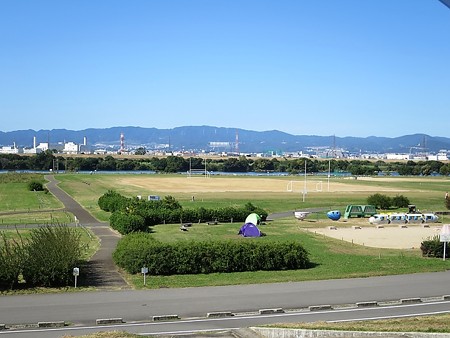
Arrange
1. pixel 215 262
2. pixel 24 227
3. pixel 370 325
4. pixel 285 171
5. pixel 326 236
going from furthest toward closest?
pixel 285 171
pixel 24 227
pixel 326 236
pixel 215 262
pixel 370 325

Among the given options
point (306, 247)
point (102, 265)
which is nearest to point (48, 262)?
point (102, 265)

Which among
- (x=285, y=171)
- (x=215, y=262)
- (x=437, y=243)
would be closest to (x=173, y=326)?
(x=215, y=262)

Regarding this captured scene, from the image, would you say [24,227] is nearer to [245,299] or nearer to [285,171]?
[245,299]

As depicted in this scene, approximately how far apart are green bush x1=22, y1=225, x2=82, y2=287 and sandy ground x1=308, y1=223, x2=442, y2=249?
19.5 metres

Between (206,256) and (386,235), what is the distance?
62.6 feet

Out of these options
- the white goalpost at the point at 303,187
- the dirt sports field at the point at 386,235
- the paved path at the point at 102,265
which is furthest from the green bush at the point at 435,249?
the white goalpost at the point at 303,187

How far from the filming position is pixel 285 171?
7303 inches

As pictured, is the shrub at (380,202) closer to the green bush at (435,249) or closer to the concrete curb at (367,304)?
the green bush at (435,249)

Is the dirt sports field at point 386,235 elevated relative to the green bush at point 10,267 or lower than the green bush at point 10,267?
lower

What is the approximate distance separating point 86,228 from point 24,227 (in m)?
4.23

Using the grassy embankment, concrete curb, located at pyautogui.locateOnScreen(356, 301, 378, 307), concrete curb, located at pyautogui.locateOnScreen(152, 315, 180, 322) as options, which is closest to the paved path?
the grassy embankment

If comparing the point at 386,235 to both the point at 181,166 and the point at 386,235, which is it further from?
the point at 181,166

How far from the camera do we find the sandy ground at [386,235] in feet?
123

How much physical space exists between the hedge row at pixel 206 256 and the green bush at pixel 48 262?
291 centimetres
